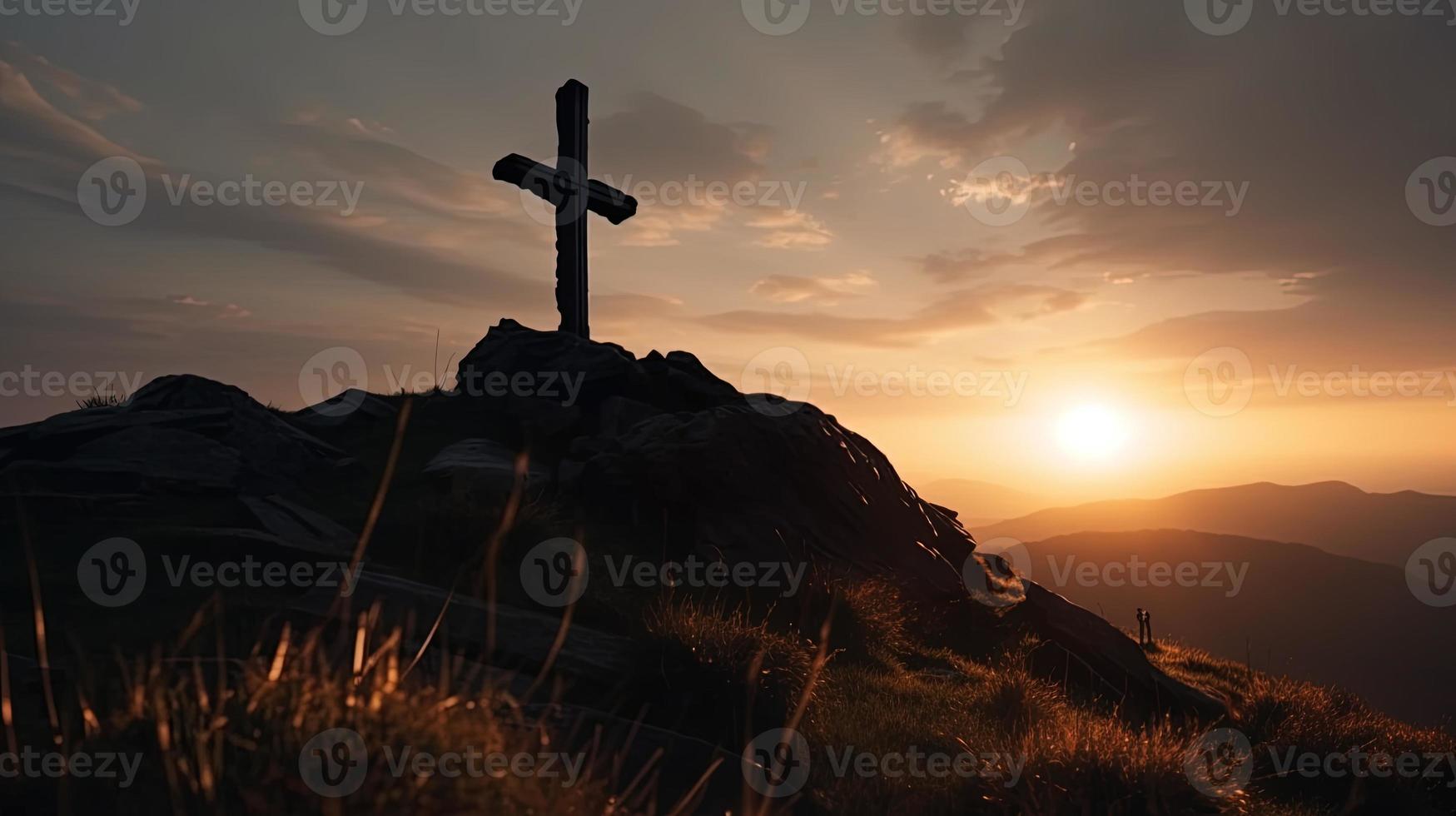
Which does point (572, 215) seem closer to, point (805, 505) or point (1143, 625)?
point (805, 505)

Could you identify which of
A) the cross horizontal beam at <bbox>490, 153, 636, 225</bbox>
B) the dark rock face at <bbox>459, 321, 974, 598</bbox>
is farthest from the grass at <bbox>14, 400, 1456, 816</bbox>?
the cross horizontal beam at <bbox>490, 153, 636, 225</bbox>

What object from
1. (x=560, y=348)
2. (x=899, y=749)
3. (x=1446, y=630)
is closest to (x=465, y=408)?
(x=560, y=348)

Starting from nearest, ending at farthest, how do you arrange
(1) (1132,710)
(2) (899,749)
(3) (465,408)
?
(2) (899,749) < (1) (1132,710) < (3) (465,408)

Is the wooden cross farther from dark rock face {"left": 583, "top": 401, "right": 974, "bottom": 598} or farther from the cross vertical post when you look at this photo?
dark rock face {"left": 583, "top": 401, "right": 974, "bottom": 598}

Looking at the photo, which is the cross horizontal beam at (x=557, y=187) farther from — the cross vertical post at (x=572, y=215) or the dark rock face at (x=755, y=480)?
the dark rock face at (x=755, y=480)

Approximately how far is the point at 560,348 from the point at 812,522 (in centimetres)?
598

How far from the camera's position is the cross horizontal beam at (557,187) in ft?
45.5

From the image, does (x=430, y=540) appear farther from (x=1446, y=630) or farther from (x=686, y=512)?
(x=1446, y=630)

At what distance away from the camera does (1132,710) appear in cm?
1066

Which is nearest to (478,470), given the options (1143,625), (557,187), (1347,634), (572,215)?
(572,215)

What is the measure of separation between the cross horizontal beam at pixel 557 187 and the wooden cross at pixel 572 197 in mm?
15

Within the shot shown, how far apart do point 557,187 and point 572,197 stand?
0.33 meters

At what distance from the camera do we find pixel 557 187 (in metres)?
14.6

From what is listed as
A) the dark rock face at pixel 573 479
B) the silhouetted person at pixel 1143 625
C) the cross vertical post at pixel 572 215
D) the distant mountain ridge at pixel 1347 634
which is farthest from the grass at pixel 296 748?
the distant mountain ridge at pixel 1347 634
